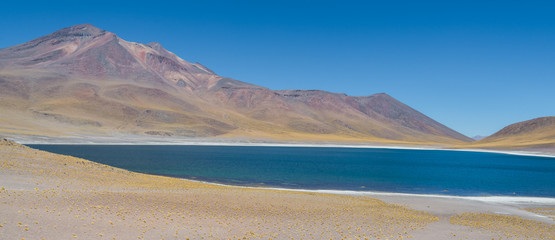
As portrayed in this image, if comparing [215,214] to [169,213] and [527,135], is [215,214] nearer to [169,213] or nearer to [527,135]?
[169,213]

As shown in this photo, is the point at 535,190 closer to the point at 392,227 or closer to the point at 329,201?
the point at 329,201

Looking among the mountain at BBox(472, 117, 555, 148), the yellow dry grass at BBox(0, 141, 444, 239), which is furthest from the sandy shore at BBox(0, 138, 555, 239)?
the mountain at BBox(472, 117, 555, 148)

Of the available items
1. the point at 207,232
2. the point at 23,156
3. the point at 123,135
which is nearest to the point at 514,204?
the point at 207,232

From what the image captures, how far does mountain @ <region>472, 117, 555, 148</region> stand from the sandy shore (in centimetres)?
13550

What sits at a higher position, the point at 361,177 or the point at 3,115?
the point at 3,115

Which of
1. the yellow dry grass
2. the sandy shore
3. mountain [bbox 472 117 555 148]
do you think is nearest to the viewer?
the yellow dry grass

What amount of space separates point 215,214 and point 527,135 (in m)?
188

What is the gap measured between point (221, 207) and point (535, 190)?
37.0 m

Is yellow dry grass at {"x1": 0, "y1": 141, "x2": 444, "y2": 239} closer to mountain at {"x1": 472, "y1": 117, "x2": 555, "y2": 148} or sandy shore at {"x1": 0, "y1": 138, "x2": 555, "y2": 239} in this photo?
sandy shore at {"x1": 0, "y1": 138, "x2": 555, "y2": 239}

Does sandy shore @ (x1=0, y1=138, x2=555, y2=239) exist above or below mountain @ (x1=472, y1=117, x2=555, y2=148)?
below

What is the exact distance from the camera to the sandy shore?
1530cm

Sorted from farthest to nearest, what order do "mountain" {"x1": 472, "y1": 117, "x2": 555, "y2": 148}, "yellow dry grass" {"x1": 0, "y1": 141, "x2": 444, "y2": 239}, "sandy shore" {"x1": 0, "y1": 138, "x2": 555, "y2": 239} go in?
"mountain" {"x1": 472, "y1": 117, "x2": 555, "y2": 148} < "sandy shore" {"x1": 0, "y1": 138, "x2": 555, "y2": 239} < "yellow dry grass" {"x1": 0, "y1": 141, "x2": 444, "y2": 239}

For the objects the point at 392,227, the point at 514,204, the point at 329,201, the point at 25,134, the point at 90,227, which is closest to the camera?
the point at 90,227

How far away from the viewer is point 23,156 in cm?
3325
